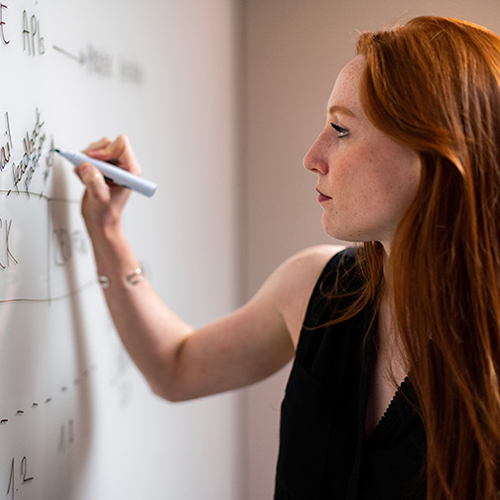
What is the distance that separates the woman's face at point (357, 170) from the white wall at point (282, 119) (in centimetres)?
62

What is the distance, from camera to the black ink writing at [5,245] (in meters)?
0.55

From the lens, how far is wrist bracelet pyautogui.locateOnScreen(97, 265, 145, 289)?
28.4 inches

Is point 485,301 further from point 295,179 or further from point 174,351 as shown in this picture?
point 295,179

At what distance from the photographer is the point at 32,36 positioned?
Answer: 58cm

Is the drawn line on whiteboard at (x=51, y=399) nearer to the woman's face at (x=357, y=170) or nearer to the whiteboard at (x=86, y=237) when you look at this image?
the whiteboard at (x=86, y=237)

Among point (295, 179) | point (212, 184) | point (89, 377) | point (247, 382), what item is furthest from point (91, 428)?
point (295, 179)

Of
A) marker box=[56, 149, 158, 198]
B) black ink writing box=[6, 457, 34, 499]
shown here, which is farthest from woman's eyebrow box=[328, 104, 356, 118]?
black ink writing box=[6, 457, 34, 499]

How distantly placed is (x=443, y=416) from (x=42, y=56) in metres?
0.55

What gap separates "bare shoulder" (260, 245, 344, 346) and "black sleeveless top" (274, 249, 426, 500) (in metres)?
0.02

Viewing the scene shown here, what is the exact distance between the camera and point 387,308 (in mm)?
786

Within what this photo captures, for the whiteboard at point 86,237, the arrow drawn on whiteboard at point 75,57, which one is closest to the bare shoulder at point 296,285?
the whiteboard at point 86,237

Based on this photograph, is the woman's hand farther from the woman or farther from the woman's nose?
the woman's nose

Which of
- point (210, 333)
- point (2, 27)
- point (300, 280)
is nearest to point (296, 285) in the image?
point (300, 280)

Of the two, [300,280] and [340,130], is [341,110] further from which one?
[300,280]
